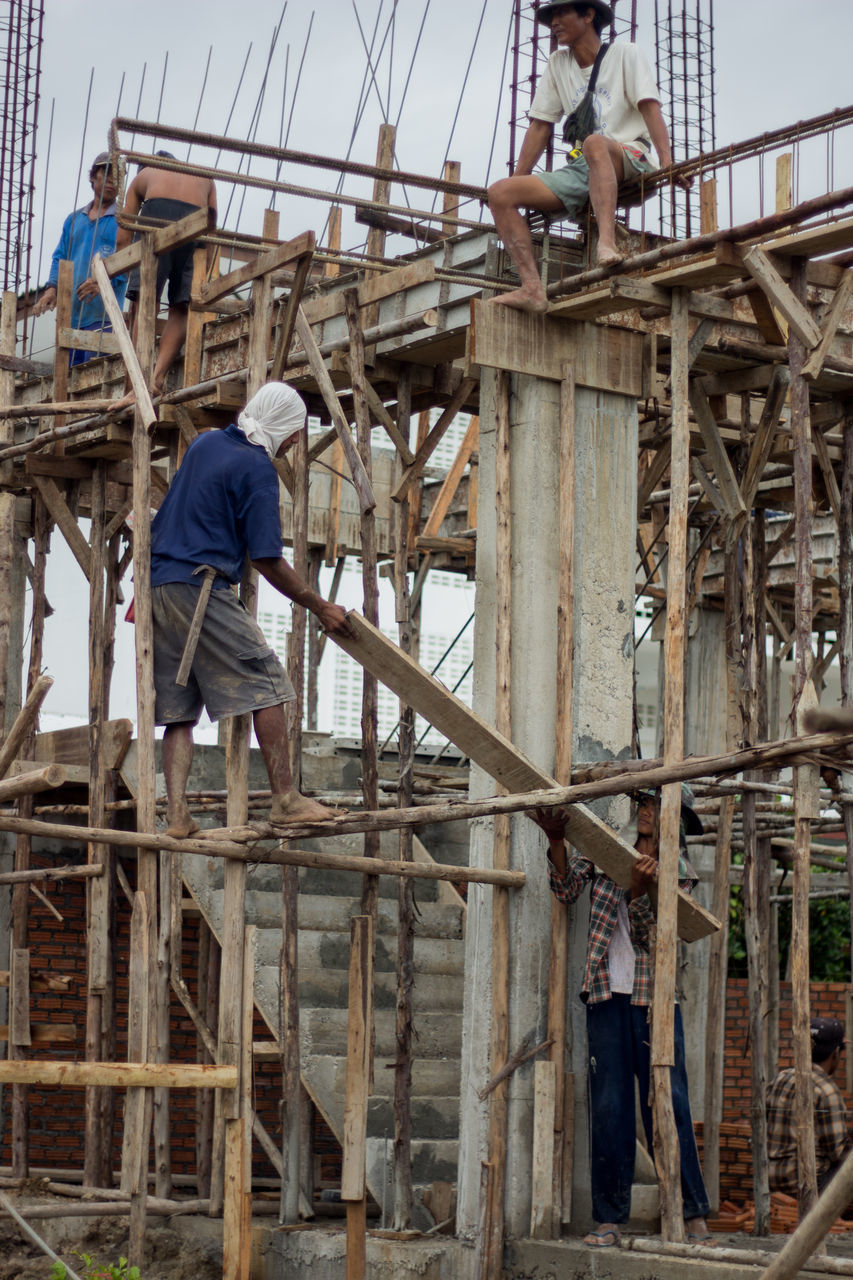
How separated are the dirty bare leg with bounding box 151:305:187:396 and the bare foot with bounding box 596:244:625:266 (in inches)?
141

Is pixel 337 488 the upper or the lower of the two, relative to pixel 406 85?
lower

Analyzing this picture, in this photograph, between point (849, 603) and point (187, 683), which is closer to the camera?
point (187, 683)

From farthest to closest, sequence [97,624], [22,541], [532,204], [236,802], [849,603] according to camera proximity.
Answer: [22,541] < [97,624] < [849,603] < [532,204] < [236,802]

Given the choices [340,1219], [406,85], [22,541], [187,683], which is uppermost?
[406,85]

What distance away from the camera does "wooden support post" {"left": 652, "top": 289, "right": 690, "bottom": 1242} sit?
8.27 m

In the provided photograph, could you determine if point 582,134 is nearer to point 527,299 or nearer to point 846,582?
point 527,299

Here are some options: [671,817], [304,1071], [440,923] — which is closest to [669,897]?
[671,817]

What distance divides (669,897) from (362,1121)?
1763 millimetres

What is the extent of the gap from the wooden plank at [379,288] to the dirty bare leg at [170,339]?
1033mm

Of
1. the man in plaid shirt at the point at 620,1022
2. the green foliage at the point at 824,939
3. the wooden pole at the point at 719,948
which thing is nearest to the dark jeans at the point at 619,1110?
the man in plaid shirt at the point at 620,1022

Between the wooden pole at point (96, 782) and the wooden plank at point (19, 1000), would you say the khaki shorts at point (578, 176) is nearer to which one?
the wooden pole at point (96, 782)

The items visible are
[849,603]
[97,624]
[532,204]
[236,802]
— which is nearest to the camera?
[236,802]

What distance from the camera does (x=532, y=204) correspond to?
959 cm

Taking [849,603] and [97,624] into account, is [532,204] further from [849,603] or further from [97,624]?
[97,624]
